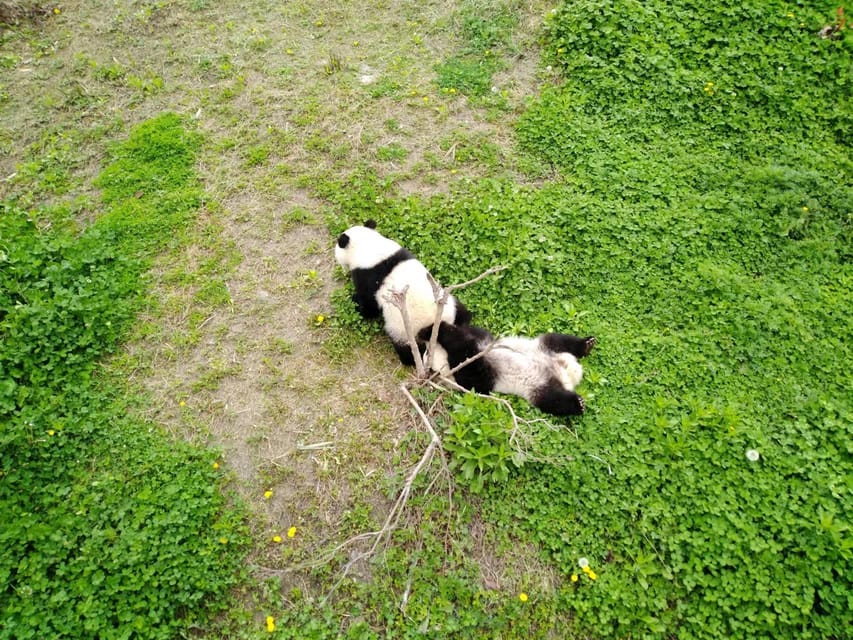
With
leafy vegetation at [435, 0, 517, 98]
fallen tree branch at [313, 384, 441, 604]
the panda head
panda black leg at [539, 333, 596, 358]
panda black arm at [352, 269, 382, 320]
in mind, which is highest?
leafy vegetation at [435, 0, 517, 98]

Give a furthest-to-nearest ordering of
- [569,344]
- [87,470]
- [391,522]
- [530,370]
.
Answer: [569,344] < [530,370] < [87,470] < [391,522]

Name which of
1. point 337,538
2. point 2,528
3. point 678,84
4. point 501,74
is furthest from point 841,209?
point 2,528

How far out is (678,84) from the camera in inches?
219

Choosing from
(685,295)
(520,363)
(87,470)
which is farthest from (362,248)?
(685,295)

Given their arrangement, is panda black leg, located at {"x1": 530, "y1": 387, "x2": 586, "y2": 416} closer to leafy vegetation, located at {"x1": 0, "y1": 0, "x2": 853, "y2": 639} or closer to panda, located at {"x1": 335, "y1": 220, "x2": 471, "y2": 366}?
leafy vegetation, located at {"x1": 0, "y1": 0, "x2": 853, "y2": 639}

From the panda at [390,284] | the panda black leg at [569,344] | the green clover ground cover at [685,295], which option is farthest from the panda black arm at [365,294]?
the panda black leg at [569,344]

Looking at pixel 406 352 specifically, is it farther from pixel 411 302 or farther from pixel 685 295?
pixel 685 295

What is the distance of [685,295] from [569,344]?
3.98 ft

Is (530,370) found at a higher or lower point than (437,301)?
lower

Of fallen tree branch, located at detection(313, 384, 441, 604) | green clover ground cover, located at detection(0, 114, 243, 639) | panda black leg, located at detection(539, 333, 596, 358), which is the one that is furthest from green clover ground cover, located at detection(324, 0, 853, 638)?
green clover ground cover, located at detection(0, 114, 243, 639)

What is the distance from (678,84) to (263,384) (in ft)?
17.4

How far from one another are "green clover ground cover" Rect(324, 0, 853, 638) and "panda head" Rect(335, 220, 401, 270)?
365 mm

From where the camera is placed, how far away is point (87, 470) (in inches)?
144

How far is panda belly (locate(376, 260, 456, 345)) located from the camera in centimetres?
420
